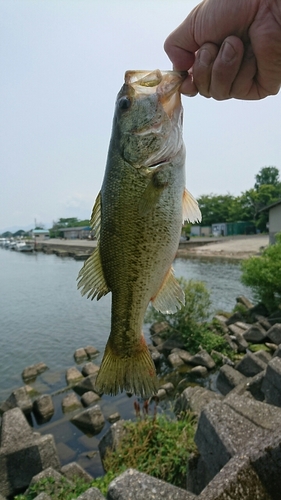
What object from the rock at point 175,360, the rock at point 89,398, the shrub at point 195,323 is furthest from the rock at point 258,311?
the rock at point 89,398

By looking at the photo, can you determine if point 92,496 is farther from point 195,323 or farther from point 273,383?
point 195,323

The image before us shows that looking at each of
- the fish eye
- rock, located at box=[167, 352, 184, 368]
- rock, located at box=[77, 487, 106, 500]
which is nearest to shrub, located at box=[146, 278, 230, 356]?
rock, located at box=[167, 352, 184, 368]

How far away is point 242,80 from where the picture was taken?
8.52 ft

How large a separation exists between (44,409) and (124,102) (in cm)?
1055

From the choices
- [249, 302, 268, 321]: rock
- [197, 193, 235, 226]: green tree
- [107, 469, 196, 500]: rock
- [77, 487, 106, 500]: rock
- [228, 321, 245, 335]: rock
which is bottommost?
[228, 321, 245, 335]: rock

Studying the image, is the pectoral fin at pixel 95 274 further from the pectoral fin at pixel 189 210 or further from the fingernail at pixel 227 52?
the fingernail at pixel 227 52

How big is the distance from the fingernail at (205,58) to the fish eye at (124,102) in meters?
0.56

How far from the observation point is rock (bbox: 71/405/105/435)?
9.84m

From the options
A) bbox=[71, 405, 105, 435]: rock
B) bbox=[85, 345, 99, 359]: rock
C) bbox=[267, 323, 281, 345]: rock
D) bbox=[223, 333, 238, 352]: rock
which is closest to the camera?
bbox=[71, 405, 105, 435]: rock

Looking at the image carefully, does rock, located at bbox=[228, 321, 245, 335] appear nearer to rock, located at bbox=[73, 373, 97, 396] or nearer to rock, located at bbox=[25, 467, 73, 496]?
rock, located at bbox=[73, 373, 97, 396]

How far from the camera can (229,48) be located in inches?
92.3

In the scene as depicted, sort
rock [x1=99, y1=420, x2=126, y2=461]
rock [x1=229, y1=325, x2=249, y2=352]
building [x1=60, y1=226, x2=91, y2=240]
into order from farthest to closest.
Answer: building [x1=60, y1=226, x2=91, y2=240]
rock [x1=229, y1=325, x2=249, y2=352]
rock [x1=99, y1=420, x2=126, y2=461]

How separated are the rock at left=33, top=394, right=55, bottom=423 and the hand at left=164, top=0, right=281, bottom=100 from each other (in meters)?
10.6

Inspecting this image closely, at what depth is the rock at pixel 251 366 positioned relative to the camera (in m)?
10.3
